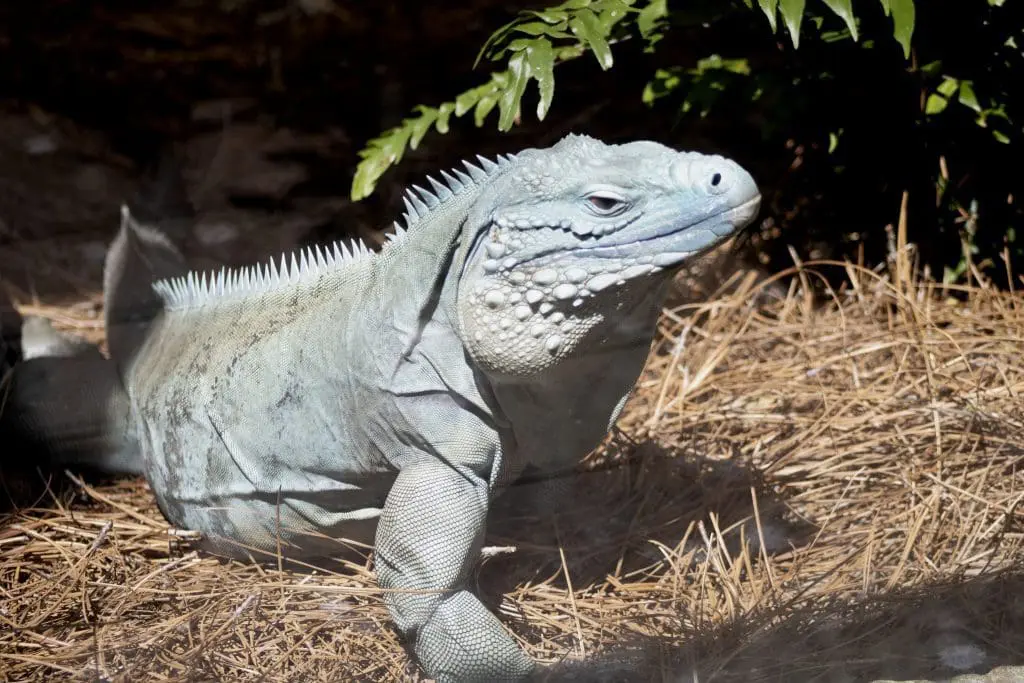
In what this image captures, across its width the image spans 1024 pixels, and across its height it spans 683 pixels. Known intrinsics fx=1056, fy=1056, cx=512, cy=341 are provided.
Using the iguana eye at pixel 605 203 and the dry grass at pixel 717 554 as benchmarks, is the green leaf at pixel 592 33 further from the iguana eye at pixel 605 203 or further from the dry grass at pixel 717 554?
the dry grass at pixel 717 554

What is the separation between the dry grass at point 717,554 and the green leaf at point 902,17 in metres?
1.20

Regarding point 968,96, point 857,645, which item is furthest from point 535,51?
point 968,96

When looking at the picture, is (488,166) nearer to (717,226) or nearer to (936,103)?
(717,226)

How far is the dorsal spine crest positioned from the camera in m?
2.62

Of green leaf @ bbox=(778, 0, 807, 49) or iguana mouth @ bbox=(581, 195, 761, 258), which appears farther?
green leaf @ bbox=(778, 0, 807, 49)

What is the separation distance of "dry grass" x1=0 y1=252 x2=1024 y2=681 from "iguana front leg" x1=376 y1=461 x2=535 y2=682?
5.1 inches

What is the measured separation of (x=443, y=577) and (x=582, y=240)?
33.7 inches

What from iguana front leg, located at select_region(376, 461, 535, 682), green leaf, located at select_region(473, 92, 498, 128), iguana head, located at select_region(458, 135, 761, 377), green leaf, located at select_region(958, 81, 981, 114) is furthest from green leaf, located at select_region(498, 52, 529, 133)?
green leaf, located at select_region(958, 81, 981, 114)

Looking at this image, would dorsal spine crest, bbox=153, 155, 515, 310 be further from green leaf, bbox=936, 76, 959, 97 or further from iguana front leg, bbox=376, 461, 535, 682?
green leaf, bbox=936, 76, 959, 97

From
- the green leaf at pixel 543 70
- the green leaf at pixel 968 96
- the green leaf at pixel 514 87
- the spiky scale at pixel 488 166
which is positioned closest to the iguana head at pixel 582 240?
the spiky scale at pixel 488 166

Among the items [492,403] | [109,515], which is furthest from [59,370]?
[492,403]

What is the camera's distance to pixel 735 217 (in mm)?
2180

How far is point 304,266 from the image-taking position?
2961 millimetres

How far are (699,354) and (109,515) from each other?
220cm
